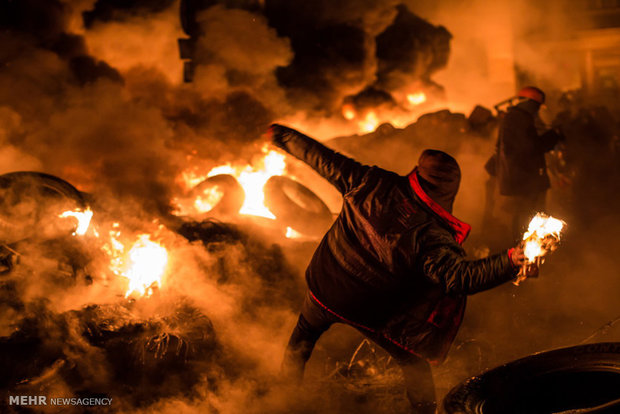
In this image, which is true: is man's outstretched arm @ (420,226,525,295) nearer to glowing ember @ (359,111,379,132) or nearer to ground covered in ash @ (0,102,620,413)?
ground covered in ash @ (0,102,620,413)

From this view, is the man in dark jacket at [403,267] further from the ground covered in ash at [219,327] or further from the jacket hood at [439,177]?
the ground covered in ash at [219,327]

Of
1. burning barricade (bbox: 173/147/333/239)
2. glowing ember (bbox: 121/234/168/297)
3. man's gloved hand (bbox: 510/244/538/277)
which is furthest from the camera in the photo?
burning barricade (bbox: 173/147/333/239)

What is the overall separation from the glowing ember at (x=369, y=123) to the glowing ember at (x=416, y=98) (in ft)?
5.17

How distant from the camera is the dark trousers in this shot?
3.13 m

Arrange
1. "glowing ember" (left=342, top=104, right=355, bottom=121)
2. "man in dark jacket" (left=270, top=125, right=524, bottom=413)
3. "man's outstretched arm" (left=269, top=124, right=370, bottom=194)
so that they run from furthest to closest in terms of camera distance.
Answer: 1. "glowing ember" (left=342, top=104, right=355, bottom=121)
2. "man's outstretched arm" (left=269, top=124, right=370, bottom=194)
3. "man in dark jacket" (left=270, top=125, right=524, bottom=413)

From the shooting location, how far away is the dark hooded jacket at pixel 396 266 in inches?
107

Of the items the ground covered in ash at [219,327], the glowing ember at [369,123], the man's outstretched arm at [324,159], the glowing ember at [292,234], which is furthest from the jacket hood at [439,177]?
the glowing ember at [369,123]

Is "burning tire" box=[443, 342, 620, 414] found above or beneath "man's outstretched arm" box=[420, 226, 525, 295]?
beneath

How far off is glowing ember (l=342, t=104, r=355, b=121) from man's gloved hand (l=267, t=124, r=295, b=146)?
7.53 metres

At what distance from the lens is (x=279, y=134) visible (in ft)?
12.0

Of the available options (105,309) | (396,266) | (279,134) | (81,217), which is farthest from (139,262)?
(396,266)

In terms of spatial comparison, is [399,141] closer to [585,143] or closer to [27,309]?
[585,143]

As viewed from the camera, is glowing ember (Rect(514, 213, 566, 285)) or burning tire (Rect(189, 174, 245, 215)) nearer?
glowing ember (Rect(514, 213, 566, 285))

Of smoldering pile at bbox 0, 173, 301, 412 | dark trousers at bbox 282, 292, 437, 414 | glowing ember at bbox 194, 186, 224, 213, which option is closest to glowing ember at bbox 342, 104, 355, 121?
glowing ember at bbox 194, 186, 224, 213
